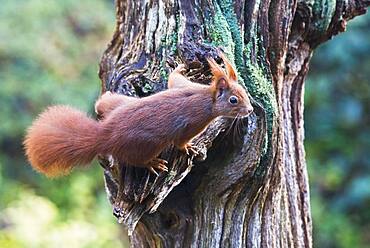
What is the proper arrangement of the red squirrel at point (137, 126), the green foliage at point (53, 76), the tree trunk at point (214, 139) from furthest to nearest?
the green foliage at point (53, 76) → the tree trunk at point (214, 139) → the red squirrel at point (137, 126)

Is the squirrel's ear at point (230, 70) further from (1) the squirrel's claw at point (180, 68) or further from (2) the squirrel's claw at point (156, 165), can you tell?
(2) the squirrel's claw at point (156, 165)

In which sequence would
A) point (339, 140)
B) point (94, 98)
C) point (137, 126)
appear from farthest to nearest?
point (339, 140)
point (94, 98)
point (137, 126)

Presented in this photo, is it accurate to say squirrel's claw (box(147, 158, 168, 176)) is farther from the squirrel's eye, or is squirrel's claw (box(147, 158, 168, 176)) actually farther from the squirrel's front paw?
the squirrel's eye

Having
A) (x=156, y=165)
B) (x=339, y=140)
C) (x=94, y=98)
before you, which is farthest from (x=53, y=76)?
(x=156, y=165)

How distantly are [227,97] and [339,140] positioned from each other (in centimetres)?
299

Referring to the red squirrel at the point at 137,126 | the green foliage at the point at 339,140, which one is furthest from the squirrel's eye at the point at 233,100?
the green foliage at the point at 339,140

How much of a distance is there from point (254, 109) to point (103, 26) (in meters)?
2.91

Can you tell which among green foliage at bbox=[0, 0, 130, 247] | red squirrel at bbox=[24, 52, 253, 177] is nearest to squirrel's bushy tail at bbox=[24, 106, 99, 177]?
red squirrel at bbox=[24, 52, 253, 177]

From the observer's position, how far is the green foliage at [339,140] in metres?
4.02

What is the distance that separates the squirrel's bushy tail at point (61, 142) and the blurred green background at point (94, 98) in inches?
91.0

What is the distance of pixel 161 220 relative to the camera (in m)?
1.57

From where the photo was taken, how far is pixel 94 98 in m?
4.04

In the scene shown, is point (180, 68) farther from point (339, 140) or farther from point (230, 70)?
point (339, 140)

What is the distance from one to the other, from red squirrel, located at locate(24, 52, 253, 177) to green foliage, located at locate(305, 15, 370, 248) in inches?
104
